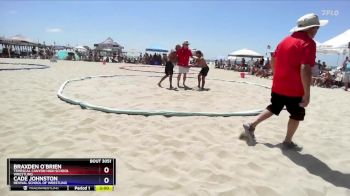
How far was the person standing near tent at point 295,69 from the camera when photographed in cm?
352

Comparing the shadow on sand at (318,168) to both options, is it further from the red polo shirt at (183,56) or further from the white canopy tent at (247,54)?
the white canopy tent at (247,54)

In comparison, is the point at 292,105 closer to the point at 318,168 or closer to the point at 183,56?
the point at 318,168

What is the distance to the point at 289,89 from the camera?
3.83 meters

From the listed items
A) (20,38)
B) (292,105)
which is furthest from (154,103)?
(20,38)

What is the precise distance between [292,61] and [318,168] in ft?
4.59

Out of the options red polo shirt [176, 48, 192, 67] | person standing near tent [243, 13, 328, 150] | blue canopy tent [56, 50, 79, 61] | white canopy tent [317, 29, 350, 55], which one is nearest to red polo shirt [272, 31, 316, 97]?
person standing near tent [243, 13, 328, 150]

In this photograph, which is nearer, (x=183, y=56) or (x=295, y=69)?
(x=295, y=69)

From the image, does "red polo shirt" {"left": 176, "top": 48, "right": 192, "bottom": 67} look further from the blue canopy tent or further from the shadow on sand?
the blue canopy tent

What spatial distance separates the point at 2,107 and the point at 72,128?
7.24 ft

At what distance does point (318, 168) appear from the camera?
3.52 m

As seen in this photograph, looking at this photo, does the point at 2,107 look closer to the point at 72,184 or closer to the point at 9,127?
the point at 9,127

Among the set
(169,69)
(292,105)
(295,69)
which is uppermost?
(295,69)

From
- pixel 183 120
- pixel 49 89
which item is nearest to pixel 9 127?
pixel 183 120

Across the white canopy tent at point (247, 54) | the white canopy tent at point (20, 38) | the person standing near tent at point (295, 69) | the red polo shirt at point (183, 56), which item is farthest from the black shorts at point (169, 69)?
the white canopy tent at point (20, 38)
